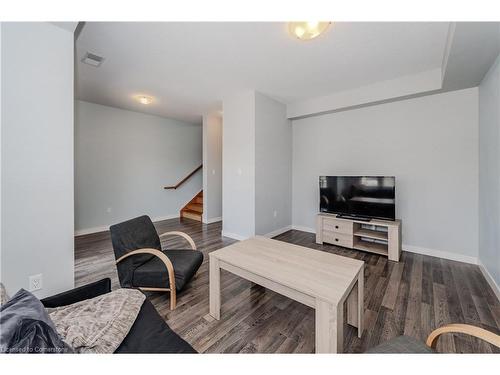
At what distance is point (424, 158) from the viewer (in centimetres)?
301

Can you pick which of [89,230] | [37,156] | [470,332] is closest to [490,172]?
[470,332]

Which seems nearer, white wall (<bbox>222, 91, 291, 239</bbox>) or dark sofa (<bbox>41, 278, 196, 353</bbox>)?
dark sofa (<bbox>41, 278, 196, 353</bbox>)

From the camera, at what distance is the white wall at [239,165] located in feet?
11.7

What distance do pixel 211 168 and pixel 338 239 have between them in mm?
3271

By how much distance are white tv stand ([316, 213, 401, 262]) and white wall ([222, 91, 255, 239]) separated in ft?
4.10

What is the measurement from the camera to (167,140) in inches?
211

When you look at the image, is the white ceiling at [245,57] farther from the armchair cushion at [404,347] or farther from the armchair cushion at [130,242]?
the armchair cushion at [404,347]

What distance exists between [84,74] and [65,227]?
7.98ft

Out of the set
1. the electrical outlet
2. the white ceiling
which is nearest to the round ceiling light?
the white ceiling

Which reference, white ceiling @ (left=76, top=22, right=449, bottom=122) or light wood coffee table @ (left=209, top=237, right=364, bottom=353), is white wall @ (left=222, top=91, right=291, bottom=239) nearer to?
white ceiling @ (left=76, top=22, right=449, bottom=122)

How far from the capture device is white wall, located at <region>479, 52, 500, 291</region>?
2.02m

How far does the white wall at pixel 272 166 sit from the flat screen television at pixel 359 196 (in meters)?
0.83

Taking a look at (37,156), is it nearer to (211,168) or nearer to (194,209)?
(211,168)
